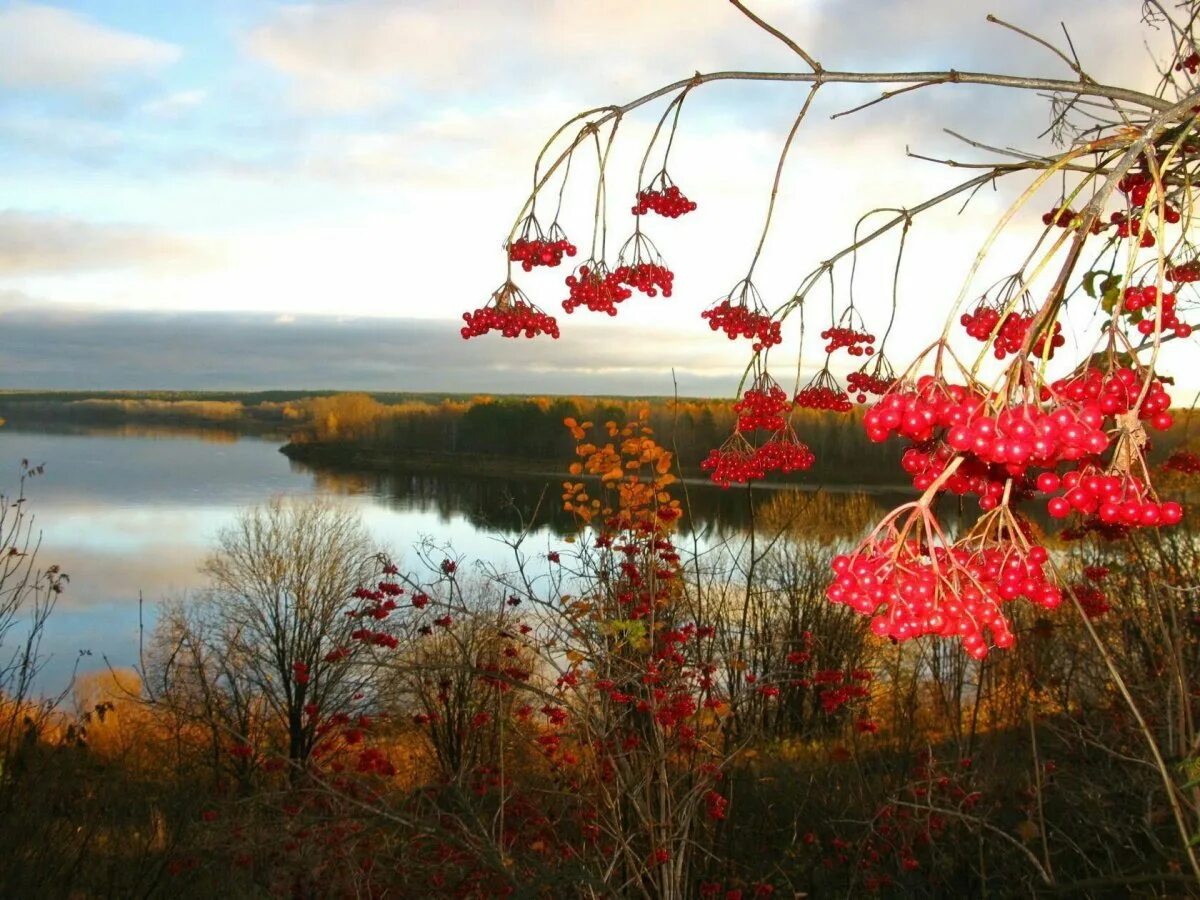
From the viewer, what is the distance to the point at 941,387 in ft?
3.30

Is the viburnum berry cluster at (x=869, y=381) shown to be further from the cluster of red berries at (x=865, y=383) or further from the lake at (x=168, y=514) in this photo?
the lake at (x=168, y=514)

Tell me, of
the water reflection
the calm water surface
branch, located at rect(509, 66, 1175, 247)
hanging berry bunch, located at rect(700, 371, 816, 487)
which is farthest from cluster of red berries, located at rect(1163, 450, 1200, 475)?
the water reflection

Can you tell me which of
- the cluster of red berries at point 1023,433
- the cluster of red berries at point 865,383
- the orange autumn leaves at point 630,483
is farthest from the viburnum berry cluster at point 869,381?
the orange autumn leaves at point 630,483

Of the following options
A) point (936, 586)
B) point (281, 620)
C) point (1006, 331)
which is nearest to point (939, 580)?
point (936, 586)

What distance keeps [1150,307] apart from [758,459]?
0.95 metres

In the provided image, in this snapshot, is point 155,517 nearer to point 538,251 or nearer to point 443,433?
point 443,433

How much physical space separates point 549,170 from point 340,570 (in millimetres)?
22042

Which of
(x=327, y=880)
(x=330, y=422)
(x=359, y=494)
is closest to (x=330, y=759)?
(x=327, y=880)

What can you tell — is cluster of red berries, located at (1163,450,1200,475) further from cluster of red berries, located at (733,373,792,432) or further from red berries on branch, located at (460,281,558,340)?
red berries on branch, located at (460,281,558,340)

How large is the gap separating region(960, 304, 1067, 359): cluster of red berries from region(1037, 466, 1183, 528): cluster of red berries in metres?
0.29

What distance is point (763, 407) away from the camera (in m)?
2.26

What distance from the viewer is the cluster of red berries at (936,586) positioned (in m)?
1.01

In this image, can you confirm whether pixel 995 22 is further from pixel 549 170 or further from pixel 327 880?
pixel 327 880

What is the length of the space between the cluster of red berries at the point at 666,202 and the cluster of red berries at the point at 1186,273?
42.5 inches
